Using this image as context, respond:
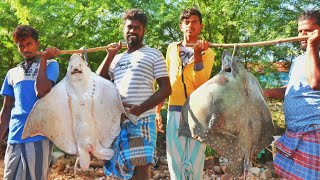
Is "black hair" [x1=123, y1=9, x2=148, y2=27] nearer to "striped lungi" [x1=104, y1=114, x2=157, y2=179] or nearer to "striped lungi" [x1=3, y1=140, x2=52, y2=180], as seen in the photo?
"striped lungi" [x1=104, y1=114, x2=157, y2=179]

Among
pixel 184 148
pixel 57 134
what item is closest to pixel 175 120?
pixel 184 148

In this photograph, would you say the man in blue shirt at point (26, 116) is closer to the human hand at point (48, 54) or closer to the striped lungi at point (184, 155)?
the human hand at point (48, 54)

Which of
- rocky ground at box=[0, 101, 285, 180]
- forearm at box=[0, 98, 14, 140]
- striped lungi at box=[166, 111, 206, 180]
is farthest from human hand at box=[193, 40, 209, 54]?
rocky ground at box=[0, 101, 285, 180]

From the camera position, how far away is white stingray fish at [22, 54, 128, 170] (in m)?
3.22

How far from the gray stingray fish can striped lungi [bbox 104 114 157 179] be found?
34cm

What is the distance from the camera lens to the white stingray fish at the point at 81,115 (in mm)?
3217

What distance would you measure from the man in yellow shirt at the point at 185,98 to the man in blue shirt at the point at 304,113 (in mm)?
732

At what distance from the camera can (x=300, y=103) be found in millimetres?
3178

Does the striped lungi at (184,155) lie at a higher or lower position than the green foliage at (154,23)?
lower

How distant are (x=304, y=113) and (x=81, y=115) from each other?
181 centimetres

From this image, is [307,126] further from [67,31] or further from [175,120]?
[67,31]

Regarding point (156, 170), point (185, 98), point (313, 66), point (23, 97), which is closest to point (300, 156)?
point (313, 66)

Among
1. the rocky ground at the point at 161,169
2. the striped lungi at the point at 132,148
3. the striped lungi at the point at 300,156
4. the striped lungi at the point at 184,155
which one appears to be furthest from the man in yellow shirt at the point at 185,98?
the rocky ground at the point at 161,169

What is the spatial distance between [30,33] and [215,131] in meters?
1.85
